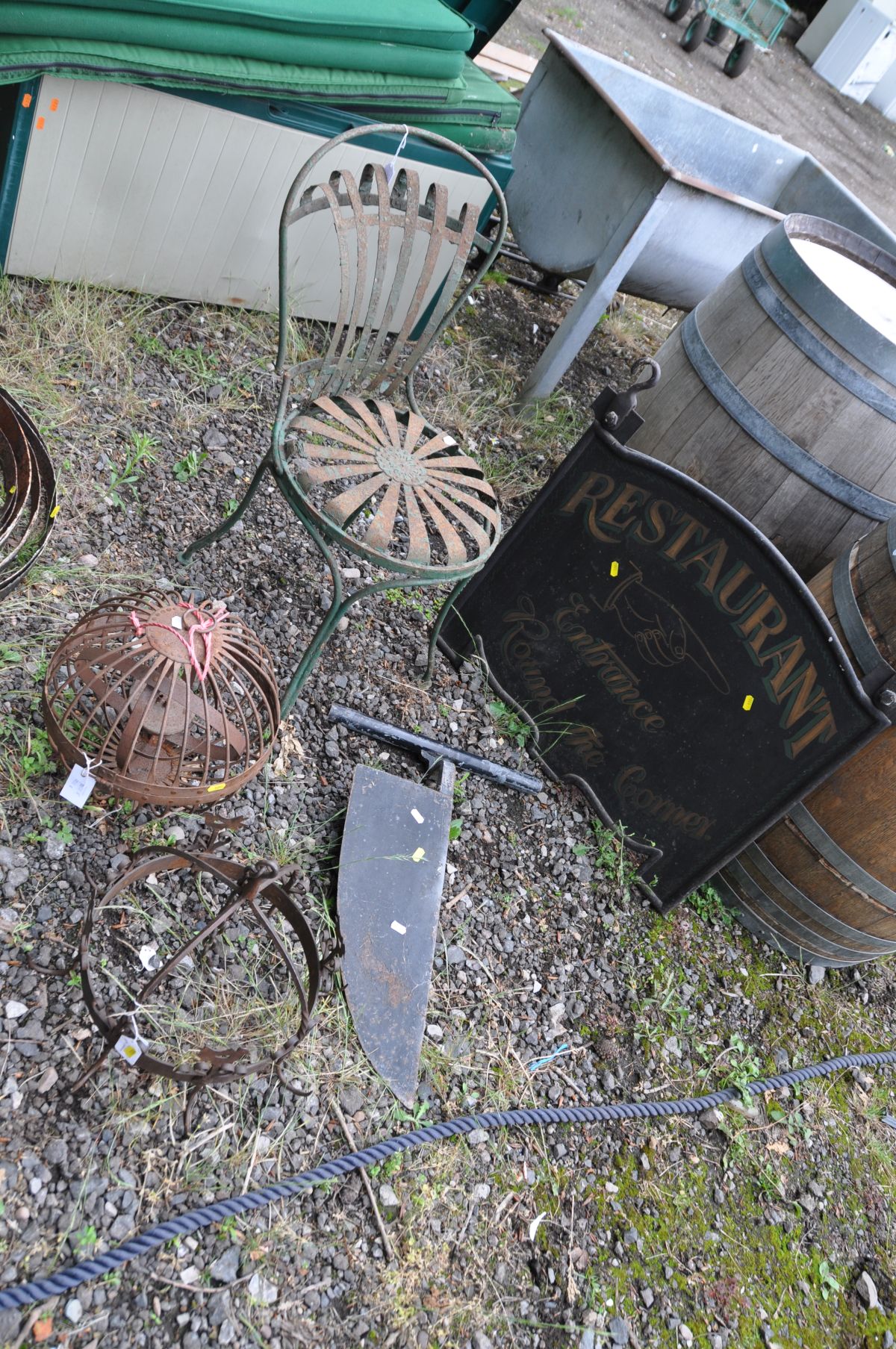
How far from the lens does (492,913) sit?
107 inches

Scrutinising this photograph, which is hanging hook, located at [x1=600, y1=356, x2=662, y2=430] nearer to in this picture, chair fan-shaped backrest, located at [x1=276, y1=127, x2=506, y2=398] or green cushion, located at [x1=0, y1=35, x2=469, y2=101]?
chair fan-shaped backrest, located at [x1=276, y1=127, x2=506, y2=398]

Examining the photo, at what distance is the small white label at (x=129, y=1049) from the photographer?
183 cm

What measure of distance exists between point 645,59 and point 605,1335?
9.74 meters

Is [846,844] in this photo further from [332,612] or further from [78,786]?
[78,786]

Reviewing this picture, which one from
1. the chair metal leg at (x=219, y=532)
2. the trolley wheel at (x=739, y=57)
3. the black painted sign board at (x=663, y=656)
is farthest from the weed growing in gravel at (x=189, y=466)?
the trolley wheel at (x=739, y=57)

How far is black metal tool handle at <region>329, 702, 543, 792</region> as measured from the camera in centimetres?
280

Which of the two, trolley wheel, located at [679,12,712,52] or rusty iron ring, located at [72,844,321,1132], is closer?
rusty iron ring, located at [72,844,321,1132]

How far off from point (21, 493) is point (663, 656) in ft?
5.68

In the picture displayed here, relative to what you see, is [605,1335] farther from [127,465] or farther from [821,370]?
[127,465]

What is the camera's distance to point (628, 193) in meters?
3.63

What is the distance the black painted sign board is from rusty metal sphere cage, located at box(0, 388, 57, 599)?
51.1 inches

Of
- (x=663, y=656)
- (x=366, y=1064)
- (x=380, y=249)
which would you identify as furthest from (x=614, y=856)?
(x=380, y=249)

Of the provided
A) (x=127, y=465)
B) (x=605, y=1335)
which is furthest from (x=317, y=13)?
(x=605, y=1335)

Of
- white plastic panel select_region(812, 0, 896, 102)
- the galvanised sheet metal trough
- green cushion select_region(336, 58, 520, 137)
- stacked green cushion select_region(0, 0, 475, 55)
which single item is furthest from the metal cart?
stacked green cushion select_region(0, 0, 475, 55)
